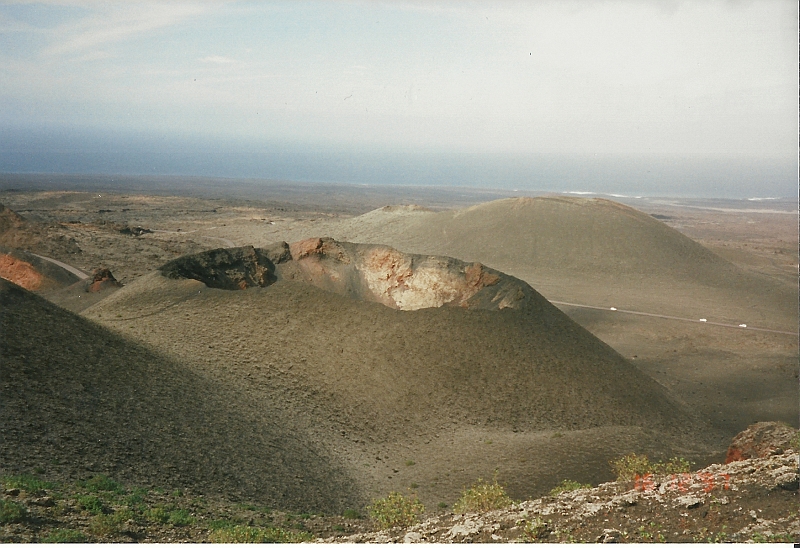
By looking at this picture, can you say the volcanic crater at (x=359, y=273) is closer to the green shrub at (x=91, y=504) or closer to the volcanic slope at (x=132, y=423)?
the volcanic slope at (x=132, y=423)

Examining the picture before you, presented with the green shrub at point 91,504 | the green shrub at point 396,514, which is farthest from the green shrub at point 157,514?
the green shrub at point 396,514

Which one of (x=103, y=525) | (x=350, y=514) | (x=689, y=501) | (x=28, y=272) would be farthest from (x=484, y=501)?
(x=28, y=272)

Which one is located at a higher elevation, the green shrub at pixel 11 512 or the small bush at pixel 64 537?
the green shrub at pixel 11 512

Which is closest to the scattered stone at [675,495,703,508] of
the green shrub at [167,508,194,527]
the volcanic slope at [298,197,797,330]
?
the green shrub at [167,508,194,527]

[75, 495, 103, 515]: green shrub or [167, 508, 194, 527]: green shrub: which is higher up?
[75, 495, 103, 515]: green shrub

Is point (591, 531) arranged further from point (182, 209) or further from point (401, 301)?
point (182, 209)

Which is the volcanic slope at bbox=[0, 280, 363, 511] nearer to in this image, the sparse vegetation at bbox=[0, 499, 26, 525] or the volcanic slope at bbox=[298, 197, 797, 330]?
the sparse vegetation at bbox=[0, 499, 26, 525]
